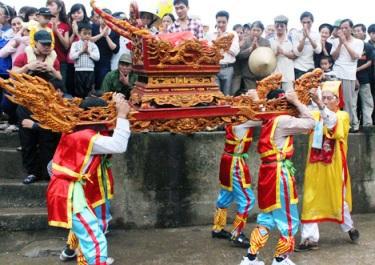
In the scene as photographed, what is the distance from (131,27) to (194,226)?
303 centimetres

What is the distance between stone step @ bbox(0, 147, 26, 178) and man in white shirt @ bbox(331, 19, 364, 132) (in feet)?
14.1

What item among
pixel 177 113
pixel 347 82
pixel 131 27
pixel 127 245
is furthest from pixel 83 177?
pixel 347 82

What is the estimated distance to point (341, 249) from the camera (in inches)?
210

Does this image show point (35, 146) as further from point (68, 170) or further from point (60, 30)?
point (68, 170)

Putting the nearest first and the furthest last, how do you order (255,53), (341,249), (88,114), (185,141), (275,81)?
(88,114)
(275,81)
(341,249)
(185,141)
(255,53)

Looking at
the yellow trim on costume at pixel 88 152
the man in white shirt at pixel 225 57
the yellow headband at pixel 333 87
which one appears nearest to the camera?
the yellow trim on costume at pixel 88 152

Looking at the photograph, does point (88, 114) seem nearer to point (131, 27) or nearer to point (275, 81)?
point (131, 27)

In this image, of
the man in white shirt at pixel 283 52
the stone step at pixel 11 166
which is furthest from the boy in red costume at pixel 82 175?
the man in white shirt at pixel 283 52

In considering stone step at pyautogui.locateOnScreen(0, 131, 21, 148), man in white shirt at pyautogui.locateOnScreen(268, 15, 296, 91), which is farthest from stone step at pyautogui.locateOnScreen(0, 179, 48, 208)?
man in white shirt at pyautogui.locateOnScreen(268, 15, 296, 91)

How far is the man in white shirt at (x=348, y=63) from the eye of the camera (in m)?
6.87

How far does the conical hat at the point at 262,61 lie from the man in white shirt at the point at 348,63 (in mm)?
984

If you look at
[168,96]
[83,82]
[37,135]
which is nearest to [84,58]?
[83,82]

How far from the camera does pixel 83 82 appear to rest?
21.5 ft

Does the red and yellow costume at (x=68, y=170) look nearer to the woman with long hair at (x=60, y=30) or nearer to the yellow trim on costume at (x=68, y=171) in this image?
the yellow trim on costume at (x=68, y=171)
